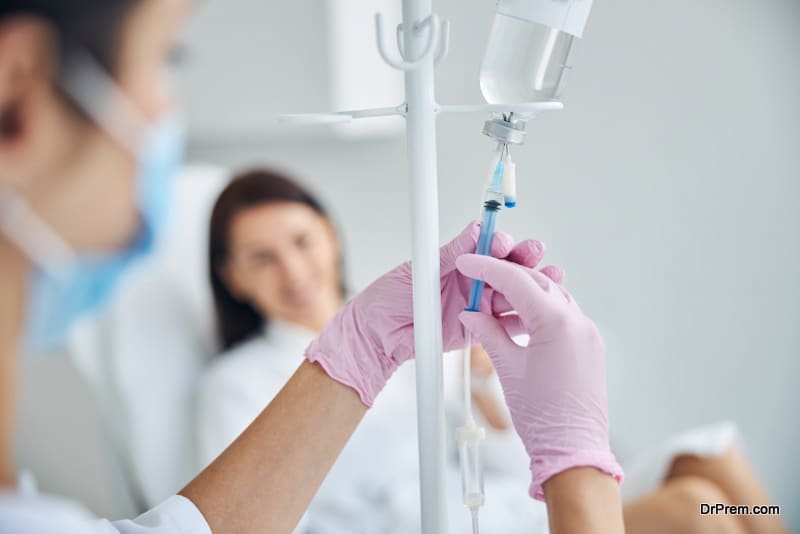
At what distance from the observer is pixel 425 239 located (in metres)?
0.79

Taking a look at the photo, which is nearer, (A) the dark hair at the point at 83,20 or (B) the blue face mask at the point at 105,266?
(A) the dark hair at the point at 83,20

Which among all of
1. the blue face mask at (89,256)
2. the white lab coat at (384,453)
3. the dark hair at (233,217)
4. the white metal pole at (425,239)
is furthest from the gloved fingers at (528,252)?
the dark hair at (233,217)

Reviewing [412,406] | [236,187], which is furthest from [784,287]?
[236,187]

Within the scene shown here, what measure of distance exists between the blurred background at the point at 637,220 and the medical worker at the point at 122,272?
25.6 inches

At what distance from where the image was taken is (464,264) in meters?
0.82

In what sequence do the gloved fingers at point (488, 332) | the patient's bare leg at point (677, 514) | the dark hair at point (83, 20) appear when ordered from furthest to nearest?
the patient's bare leg at point (677, 514) → the gloved fingers at point (488, 332) → the dark hair at point (83, 20)

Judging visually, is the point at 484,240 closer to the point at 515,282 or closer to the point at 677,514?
the point at 515,282

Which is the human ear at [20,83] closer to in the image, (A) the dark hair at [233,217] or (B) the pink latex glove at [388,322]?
(B) the pink latex glove at [388,322]

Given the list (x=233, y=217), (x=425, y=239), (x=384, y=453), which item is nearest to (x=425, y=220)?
(x=425, y=239)

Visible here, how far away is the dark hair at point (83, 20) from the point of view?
61 centimetres

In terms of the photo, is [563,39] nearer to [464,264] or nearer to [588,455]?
[464,264]

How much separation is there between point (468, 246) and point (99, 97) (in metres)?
0.43

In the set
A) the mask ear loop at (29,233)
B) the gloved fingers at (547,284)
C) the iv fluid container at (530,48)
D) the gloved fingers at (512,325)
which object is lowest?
the gloved fingers at (512,325)

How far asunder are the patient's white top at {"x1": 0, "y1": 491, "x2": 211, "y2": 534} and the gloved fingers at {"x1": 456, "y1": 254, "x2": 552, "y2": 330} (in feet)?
1.34
